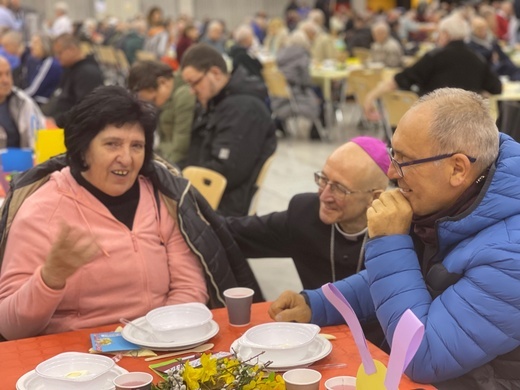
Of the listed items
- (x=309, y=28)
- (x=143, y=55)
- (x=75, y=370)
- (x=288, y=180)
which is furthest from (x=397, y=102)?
(x=143, y=55)

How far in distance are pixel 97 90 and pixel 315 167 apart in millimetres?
5780

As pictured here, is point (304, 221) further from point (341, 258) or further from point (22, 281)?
point (22, 281)

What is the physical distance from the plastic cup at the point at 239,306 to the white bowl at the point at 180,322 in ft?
0.20

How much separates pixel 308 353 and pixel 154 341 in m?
0.42

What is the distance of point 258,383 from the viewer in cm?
162

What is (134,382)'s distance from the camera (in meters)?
1.70

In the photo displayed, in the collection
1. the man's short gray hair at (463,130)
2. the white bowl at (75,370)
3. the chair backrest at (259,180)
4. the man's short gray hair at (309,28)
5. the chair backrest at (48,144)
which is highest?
the man's short gray hair at (309,28)

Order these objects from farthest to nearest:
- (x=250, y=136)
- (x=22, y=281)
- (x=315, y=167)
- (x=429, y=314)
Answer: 1. (x=315, y=167)
2. (x=250, y=136)
3. (x=22, y=281)
4. (x=429, y=314)

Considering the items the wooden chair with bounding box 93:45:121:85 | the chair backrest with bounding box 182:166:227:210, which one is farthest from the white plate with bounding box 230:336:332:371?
the wooden chair with bounding box 93:45:121:85

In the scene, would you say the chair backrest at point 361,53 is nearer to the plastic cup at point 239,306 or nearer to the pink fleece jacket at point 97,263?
the pink fleece jacket at point 97,263

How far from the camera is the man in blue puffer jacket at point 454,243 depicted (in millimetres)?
1796

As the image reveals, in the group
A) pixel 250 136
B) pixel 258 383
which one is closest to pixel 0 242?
pixel 258 383

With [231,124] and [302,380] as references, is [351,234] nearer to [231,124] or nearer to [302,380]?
[302,380]

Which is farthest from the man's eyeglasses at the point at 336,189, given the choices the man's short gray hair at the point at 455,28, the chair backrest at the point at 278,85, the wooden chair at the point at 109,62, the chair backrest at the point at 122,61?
the wooden chair at the point at 109,62
